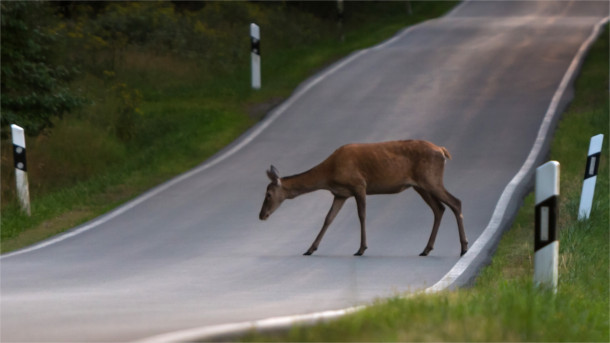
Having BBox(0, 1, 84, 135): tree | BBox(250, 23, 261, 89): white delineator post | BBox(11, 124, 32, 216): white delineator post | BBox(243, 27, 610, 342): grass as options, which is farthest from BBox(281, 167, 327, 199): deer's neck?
BBox(250, 23, 261, 89): white delineator post

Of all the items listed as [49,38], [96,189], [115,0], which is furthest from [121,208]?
[115,0]

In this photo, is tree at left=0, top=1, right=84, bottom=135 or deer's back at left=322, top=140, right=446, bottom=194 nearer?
deer's back at left=322, top=140, right=446, bottom=194

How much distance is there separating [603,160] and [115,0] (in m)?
21.0

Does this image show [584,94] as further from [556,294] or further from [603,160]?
[556,294]

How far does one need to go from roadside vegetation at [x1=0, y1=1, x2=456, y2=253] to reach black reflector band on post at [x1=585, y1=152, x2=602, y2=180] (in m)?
7.02

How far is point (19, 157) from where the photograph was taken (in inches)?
628

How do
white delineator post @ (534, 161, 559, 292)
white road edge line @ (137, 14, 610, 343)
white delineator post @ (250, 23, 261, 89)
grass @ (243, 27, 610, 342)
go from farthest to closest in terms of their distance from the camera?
white delineator post @ (250, 23, 261, 89)
white delineator post @ (534, 161, 559, 292)
grass @ (243, 27, 610, 342)
white road edge line @ (137, 14, 610, 343)

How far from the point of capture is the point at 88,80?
1011 inches

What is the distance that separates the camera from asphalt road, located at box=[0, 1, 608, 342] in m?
8.28

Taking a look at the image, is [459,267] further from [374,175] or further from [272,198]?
[272,198]

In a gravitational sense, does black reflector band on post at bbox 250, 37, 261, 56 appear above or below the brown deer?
above

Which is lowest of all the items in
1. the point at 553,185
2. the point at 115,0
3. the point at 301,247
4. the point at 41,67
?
the point at 301,247

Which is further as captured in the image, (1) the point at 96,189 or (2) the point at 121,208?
(1) the point at 96,189

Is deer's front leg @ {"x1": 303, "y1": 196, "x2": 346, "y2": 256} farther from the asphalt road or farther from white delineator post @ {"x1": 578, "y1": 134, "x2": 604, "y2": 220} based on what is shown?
white delineator post @ {"x1": 578, "y1": 134, "x2": 604, "y2": 220}
